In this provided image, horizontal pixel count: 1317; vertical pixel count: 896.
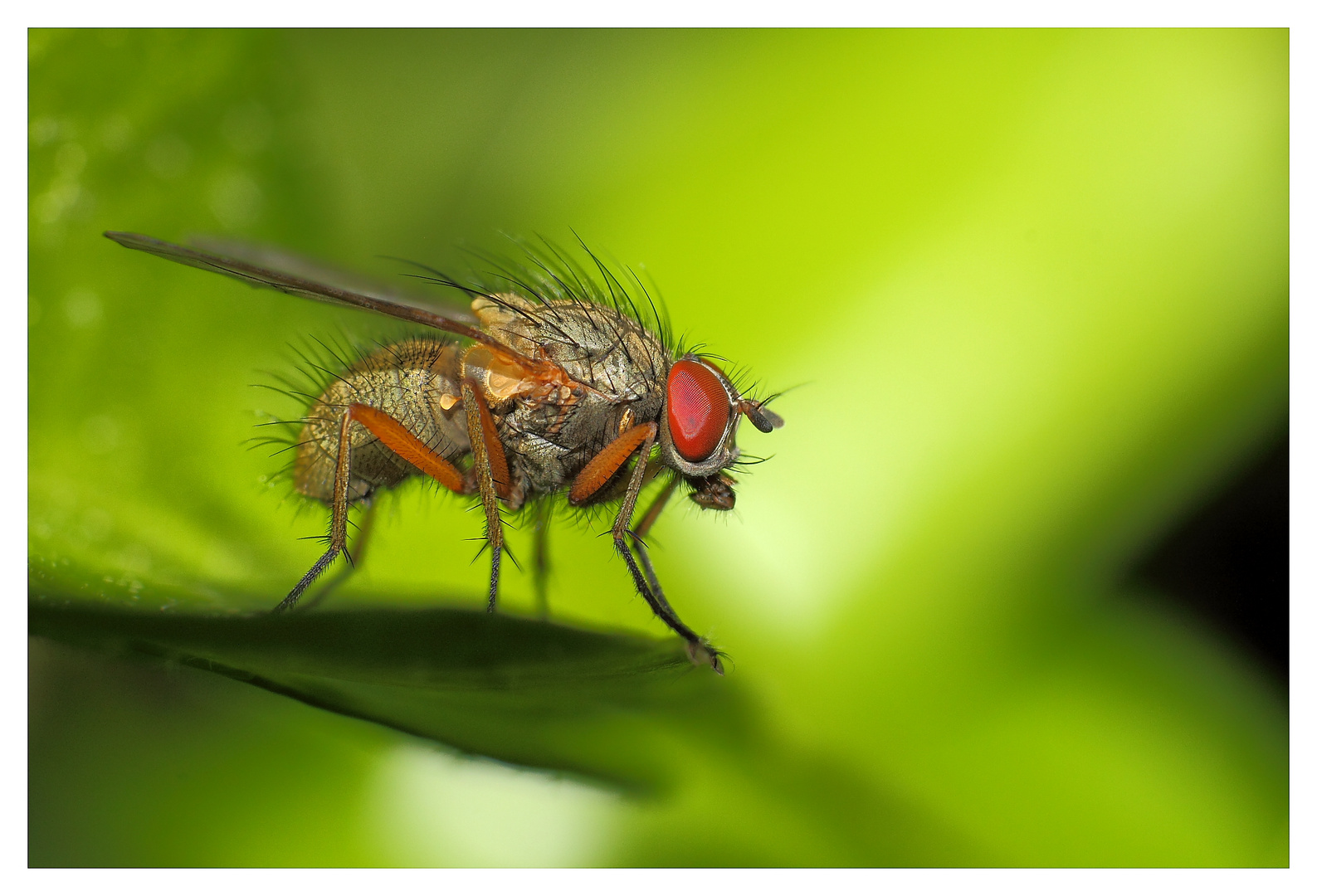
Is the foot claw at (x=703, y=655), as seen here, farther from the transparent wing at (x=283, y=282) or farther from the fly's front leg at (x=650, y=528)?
the transparent wing at (x=283, y=282)

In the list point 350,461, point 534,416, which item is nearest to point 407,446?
point 350,461

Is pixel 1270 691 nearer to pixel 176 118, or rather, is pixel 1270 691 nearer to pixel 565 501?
pixel 565 501

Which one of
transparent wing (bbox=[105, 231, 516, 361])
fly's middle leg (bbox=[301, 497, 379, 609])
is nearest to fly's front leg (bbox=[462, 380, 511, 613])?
transparent wing (bbox=[105, 231, 516, 361])

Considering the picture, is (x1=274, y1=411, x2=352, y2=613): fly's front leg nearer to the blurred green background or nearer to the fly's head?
the blurred green background

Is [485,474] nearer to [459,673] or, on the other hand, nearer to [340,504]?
[340,504]

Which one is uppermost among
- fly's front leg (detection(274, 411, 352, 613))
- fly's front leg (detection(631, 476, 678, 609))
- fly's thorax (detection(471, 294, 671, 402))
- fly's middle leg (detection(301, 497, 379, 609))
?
fly's thorax (detection(471, 294, 671, 402))

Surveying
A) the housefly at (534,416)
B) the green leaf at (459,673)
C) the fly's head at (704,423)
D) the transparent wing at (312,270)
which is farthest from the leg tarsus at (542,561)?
the transparent wing at (312,270)

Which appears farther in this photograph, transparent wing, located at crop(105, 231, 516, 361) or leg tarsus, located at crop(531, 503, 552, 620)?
leg tarsus, located at crop(531, 503, 552, 620)
